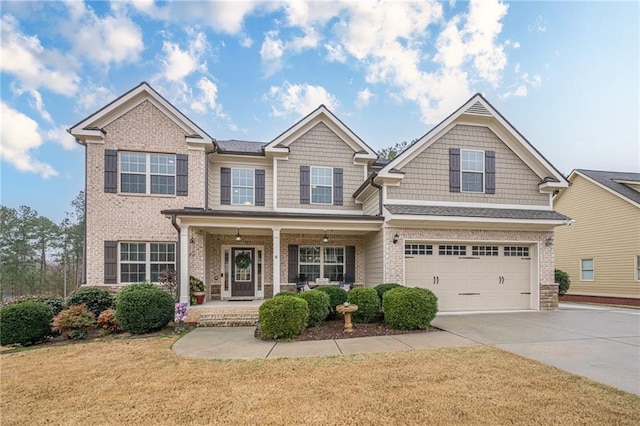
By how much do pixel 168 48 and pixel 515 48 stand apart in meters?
13.8

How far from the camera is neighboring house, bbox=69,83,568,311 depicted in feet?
38.1

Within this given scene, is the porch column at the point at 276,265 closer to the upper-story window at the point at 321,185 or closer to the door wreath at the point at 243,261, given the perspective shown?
the door wreath at the point at 243,261

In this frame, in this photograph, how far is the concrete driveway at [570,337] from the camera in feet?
18.0

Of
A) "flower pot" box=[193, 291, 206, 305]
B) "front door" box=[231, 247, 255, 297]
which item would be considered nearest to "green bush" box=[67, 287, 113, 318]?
"flower pot" box=[193, 291, 206, 305]

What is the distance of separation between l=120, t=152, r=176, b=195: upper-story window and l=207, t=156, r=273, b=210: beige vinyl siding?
4.78ft

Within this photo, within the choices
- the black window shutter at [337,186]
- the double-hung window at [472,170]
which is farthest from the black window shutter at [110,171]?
the double-hung window at [472,170]

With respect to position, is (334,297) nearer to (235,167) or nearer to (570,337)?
(570,337)

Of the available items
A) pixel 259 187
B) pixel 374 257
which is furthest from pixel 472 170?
pixel 259 187

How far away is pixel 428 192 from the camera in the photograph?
1201 centimetres

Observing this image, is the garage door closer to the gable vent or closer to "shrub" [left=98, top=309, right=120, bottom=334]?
the gable vent

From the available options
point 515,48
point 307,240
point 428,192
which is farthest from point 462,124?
point 307,240

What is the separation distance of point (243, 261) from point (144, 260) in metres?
3.53

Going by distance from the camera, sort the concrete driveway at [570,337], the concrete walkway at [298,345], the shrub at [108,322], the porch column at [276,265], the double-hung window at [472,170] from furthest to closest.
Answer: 1. the double-hung window at [472,170]
2. the porch column at [276,265]
3. the shrub at [108,322]
4. the concrete walkway at [298,345]
5. the concrete driveway at [570,337]

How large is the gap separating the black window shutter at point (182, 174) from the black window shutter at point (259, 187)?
2681mm
